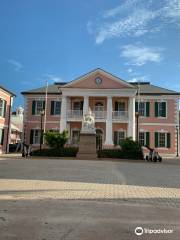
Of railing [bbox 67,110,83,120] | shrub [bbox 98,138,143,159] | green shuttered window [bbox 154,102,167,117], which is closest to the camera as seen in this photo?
shrub [bbox 98,138,143,159]

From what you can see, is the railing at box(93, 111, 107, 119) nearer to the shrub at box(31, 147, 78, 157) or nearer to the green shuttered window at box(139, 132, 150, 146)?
the green shuttered window at box(139, 132, 150, 146)

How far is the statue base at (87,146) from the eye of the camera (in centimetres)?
2716

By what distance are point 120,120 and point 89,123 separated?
31.9ft

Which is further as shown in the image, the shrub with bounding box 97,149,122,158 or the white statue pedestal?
the shrub with bounding box 97,149,122,158

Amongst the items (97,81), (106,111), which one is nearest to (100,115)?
(106,111)

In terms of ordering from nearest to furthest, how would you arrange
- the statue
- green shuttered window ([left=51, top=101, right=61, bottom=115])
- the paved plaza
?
the paved plaza, the statue, green shuttered window ([left=51, top=101, right=61, bottom=115])

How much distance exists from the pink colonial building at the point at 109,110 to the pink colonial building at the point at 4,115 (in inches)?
150

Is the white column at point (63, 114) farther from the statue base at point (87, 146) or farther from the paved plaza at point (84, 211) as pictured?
the paved plaza at point (84, 211)

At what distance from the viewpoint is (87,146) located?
27484 mm

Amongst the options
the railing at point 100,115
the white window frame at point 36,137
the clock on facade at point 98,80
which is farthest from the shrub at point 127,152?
the white window frame at point 36,137

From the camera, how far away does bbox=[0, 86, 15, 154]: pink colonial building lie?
117 feet

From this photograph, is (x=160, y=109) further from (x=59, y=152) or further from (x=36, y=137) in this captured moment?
(x=59, y=152)

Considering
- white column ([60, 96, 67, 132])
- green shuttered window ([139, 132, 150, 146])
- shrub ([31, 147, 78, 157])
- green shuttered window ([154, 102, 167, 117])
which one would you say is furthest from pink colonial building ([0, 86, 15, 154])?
green shuttered window ([154, 102, 167, 117])

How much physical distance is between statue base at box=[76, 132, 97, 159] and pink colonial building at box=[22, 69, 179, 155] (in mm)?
8371
